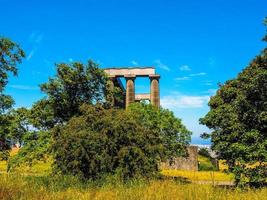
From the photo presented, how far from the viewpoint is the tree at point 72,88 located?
39.3 meters

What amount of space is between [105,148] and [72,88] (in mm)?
15242

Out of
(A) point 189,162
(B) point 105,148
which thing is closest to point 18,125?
(B) point 105,148

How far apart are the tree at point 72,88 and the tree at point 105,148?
1107 centimetres

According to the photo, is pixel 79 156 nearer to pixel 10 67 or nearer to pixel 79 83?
pixel 10 67

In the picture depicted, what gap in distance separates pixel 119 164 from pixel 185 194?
42.3ft

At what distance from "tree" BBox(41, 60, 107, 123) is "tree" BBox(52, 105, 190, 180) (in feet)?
36.3

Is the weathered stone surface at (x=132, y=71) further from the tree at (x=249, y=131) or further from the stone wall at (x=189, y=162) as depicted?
the tree at (x=249, y=131)

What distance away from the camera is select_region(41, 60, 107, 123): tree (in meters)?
39.3

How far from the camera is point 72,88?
40.0 meters

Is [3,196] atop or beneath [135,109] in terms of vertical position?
beneath

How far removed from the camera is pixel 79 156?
25.4 m

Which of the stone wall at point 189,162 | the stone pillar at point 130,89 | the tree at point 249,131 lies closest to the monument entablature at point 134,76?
the stone pillar at point 130,89

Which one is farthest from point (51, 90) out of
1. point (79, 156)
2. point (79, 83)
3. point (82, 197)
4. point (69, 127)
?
point (82, 197)

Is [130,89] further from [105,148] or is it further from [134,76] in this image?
[105,148]
